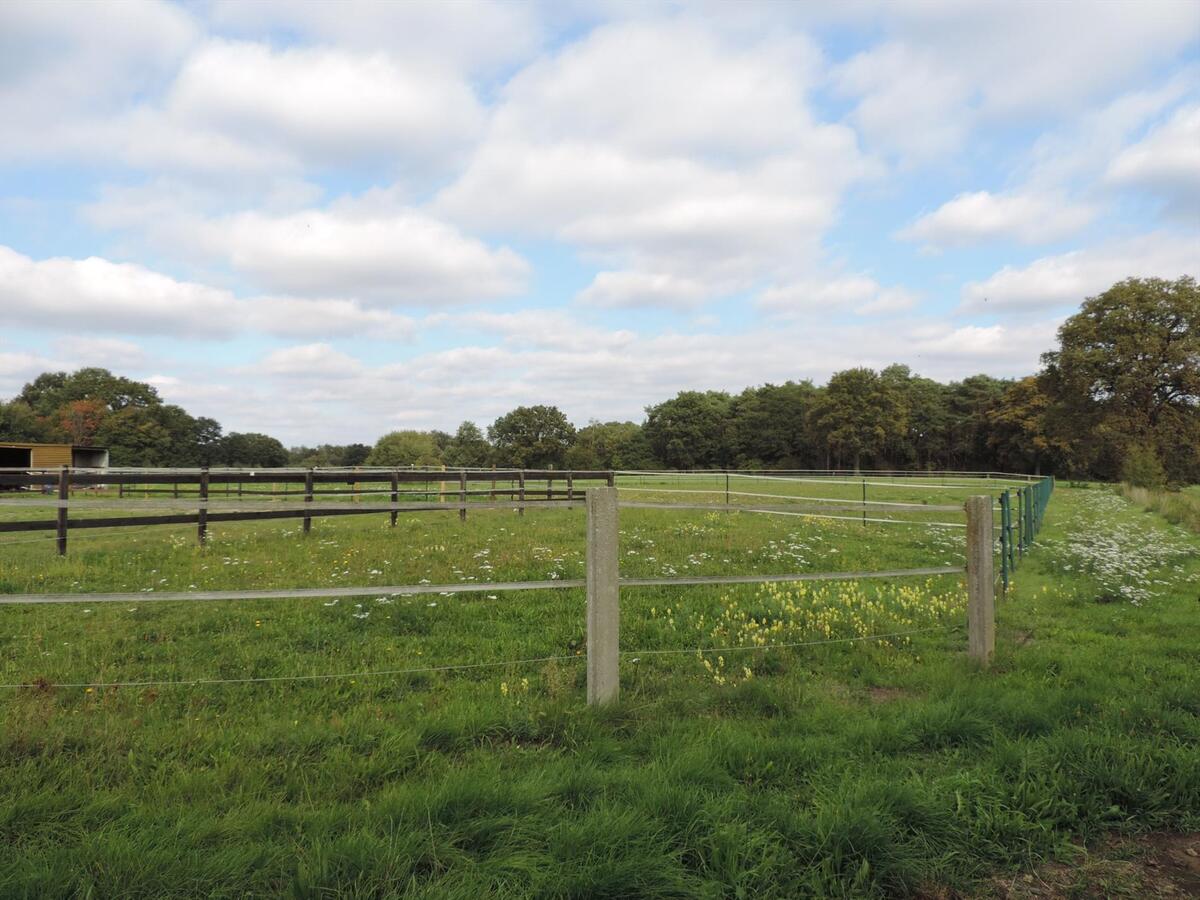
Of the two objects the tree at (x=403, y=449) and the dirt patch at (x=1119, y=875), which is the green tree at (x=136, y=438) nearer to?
Result: the tree at (x=403, y=449)

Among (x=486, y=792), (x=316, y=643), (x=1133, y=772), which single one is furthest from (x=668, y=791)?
(x=316, y=643)

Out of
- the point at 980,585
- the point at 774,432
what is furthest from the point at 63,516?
the point at 774,432

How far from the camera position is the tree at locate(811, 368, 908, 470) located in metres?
67.6

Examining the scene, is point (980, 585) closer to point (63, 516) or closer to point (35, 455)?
point (63, 516)

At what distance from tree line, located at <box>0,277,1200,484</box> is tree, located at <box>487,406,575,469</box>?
0.22m

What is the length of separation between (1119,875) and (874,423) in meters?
70.0

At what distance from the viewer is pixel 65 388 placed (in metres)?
89.3

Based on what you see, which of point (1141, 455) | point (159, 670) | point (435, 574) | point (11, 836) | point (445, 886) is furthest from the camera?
point (1141, 455)

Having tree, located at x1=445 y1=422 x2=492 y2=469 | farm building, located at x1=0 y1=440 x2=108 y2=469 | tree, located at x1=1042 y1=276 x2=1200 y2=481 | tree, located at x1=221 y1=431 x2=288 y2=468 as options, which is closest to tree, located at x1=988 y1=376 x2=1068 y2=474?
tree, located at x1=1042 y1=276 x2=1200 y2=481

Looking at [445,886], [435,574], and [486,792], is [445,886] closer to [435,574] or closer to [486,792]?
[486,792]

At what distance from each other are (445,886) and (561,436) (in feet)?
294

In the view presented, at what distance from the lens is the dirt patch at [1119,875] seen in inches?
96.1

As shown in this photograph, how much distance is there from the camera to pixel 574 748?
131 inches

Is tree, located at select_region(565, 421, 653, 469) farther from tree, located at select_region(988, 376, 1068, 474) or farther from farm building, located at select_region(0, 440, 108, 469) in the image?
farm building, located at select_region(0, 440, 108, 469)
